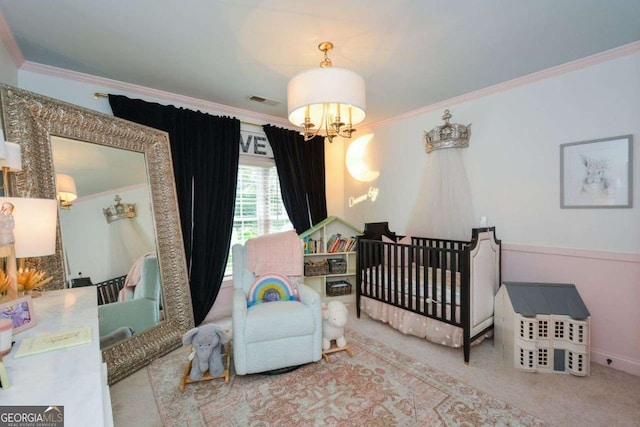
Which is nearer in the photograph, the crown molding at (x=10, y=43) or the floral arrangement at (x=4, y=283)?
the floral arrangement at (x=4, y=283)

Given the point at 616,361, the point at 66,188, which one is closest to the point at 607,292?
the point at 616,361

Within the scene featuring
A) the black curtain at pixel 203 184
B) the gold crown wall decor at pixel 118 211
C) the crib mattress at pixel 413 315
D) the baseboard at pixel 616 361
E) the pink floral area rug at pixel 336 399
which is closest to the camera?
the pink floral area rug at pixel 336 399

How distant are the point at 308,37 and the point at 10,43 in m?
2.01

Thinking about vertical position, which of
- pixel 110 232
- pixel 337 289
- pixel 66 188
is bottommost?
pixel 337 289

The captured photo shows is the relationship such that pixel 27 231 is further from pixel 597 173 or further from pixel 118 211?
pixel 597 173

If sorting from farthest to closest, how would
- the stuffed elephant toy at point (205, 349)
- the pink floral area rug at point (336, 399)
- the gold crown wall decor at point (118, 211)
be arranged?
the gold crown wall decor at point (118, 211), the stuffed elephant toy at point (205, 349), the pink floral area rug at point (336, 399)

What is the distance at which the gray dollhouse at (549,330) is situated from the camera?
201 centimetres

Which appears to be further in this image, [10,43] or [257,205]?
[257,205]

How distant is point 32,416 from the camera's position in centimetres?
63

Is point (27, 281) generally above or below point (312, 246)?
above

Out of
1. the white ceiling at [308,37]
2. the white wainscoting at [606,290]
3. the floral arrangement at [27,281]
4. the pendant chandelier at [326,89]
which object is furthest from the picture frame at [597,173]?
the floral arrangement at [27,281]

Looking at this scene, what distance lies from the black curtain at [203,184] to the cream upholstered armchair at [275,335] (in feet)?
3.00

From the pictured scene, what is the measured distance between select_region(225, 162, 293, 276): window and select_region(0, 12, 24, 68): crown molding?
75.6 inches

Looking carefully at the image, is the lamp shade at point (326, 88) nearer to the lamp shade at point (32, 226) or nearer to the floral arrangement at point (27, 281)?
the lamp shade at point (32, 226)
